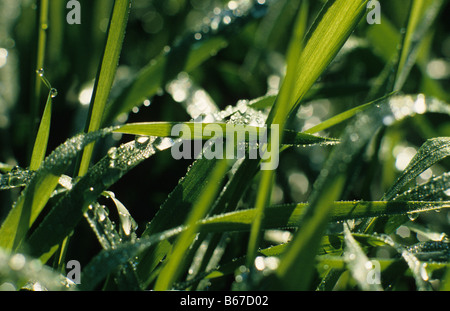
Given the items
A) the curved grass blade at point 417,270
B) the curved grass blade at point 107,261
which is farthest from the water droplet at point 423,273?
the curved grass blade at point 107,261

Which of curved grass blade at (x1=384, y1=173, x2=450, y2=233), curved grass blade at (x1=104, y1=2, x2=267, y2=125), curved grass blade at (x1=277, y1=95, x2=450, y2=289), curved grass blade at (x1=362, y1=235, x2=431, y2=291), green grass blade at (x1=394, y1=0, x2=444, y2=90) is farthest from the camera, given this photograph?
curved grass blade at (x1=104, y1=2, x2=267, y2=125)

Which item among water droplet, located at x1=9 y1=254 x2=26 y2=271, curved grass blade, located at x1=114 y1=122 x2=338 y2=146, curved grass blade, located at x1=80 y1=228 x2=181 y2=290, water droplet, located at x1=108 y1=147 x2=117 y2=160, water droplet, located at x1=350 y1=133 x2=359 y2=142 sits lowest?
water droplet, located at x1=9 y1=254 x2=26 y2=271

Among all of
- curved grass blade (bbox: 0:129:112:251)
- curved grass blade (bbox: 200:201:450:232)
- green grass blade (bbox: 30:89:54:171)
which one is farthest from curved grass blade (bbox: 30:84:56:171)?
curved grass blade (bbox: 200:201:450:232)

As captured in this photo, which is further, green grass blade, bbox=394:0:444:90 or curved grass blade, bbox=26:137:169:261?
green grass blade, bbox=394:0:444:90

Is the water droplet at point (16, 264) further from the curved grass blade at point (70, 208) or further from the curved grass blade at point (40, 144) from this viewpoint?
the curved grass blade at point (40, 144)

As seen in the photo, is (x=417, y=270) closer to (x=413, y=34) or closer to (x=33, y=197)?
(x=33, y=197)

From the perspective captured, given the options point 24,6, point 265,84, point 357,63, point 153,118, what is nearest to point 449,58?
point 357,63

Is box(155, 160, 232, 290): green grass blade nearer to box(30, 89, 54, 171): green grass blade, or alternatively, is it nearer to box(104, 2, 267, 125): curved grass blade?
box(30, 89, 54, 171): green grass blade
